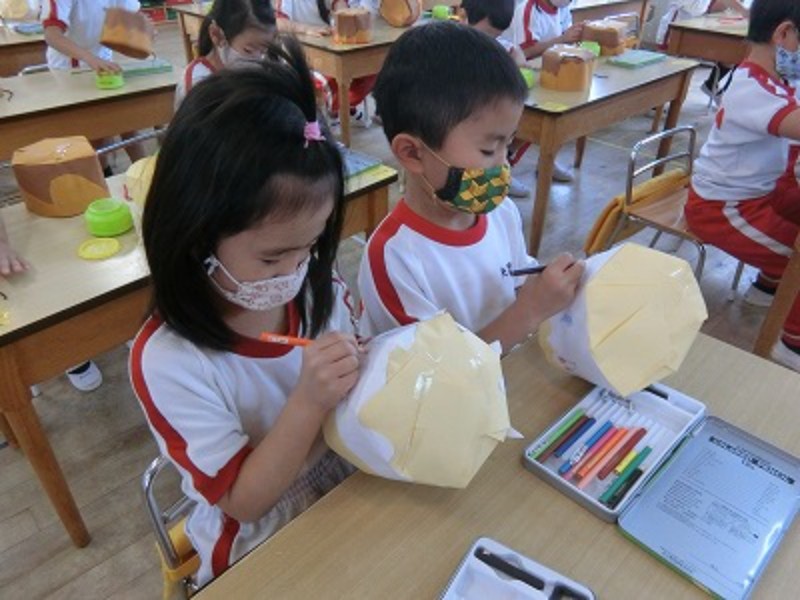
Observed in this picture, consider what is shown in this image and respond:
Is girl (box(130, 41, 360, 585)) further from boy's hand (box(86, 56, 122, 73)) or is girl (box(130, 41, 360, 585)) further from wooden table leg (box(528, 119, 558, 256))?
boy's hand (box(86, 56, 122, 73))

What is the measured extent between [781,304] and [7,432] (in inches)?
90.4

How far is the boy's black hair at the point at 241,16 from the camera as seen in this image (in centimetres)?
205

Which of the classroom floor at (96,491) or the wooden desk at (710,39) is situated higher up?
the wooden desk at (710,39)

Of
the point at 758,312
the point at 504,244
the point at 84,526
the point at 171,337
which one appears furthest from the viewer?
→ the point at 758,312

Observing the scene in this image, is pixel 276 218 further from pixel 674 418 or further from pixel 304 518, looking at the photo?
pixel 674 418

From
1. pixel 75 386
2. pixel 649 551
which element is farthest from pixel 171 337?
pixel 75 386

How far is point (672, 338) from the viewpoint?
0.79 m

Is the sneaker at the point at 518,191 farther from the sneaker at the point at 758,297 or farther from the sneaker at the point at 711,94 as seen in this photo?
the sneaker at the point at 711,94

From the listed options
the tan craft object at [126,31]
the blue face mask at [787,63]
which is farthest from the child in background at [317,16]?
the blue face mask at [787,63]

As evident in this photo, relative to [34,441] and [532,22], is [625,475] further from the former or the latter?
[532,22]

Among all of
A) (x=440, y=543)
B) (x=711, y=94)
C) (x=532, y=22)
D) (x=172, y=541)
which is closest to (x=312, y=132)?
(x=440, y=543)

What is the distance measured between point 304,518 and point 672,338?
525 millimetres

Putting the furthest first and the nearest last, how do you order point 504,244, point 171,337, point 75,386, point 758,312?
1. point 758,312
2. point 75,386
3. point 504,244
4. point 171,337

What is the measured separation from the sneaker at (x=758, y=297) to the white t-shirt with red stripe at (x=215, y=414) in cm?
218
